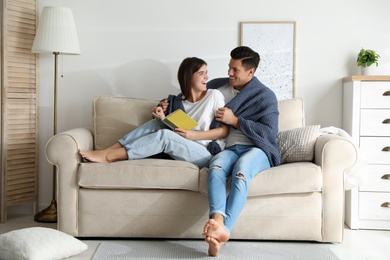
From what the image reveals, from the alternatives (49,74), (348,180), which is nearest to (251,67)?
(348,180)

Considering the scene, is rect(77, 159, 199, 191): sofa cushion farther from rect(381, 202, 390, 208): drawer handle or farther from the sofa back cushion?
rect(381, 202, 390, 208): drawer handle

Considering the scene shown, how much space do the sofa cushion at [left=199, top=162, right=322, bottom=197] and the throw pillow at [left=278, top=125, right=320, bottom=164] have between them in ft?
0.83

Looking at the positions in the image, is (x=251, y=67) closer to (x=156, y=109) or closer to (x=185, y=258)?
(x=156, y=109)

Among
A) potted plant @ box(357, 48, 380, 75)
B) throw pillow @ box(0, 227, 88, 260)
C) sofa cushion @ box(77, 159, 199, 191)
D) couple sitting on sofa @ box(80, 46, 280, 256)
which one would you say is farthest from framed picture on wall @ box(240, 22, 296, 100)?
throw pillow @ box(0, 227, 88, 260)

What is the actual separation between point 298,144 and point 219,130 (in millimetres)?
489

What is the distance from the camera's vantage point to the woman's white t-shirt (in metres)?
3.46

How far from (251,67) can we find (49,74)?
1.64m

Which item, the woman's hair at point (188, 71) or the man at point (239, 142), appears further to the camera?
the woman's hair at point (188, 71)

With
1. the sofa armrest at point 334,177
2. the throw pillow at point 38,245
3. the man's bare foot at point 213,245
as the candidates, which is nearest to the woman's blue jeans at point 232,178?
the man's bare foot at point 213,245

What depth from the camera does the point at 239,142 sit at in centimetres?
338

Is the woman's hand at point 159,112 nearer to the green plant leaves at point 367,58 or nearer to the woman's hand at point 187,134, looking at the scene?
the woman's hand at point 187,134

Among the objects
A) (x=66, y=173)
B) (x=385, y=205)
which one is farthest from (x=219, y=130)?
(x=385, y=205)

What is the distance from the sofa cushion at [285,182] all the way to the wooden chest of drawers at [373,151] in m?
0.70

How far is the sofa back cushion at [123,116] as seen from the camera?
3750 mm
